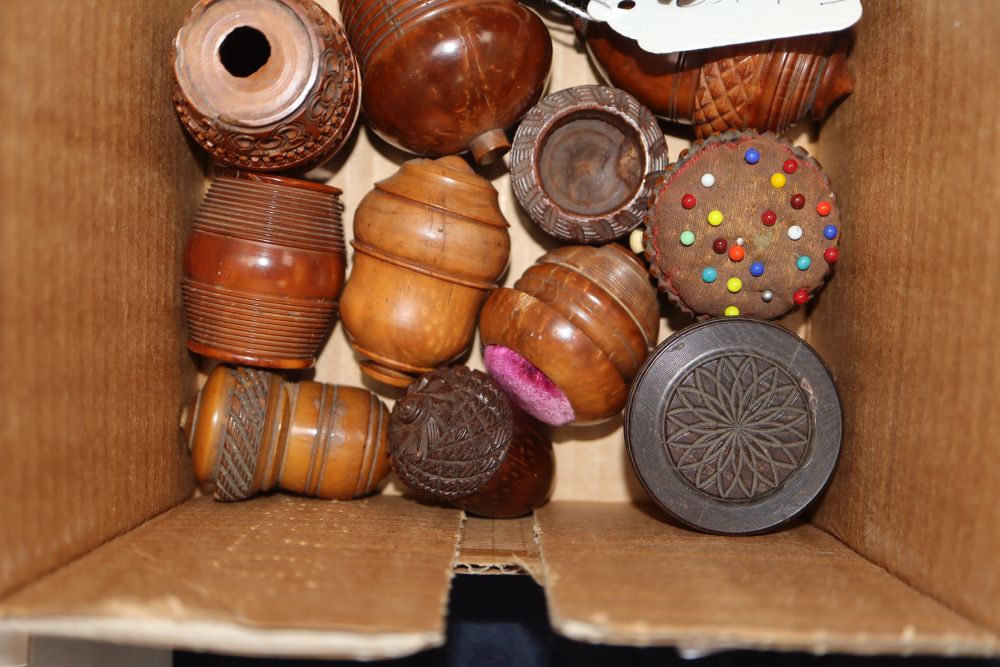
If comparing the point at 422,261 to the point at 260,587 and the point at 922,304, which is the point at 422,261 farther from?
the point at 922,304

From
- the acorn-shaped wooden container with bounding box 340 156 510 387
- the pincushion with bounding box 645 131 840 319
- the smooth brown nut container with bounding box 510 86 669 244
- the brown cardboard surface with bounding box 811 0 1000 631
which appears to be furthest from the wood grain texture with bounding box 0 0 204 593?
the brown cardboard surface with bounding box 811 0 1000 631

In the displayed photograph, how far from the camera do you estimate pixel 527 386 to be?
1528mm

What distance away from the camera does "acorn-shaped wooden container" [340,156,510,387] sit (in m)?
1.52

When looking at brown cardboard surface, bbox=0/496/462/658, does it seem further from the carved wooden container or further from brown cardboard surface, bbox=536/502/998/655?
the carved wooden container

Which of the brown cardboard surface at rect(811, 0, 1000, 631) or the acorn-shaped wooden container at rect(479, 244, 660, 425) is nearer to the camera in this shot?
the brown cardboard surface at rect(811, 0, 1000, 631)

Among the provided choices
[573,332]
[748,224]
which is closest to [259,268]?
[573,332]

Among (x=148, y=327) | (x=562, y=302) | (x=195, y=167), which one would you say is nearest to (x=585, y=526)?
(x=562, y=302)

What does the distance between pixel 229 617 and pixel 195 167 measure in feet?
3.61

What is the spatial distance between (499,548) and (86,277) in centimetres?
89

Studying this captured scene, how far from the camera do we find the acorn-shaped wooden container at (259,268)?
1505mm

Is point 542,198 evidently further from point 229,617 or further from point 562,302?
point 229,617

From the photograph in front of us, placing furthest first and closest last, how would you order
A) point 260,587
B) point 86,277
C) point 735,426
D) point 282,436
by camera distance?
point 282,436
point 735,426
point 86,277
point 260,587

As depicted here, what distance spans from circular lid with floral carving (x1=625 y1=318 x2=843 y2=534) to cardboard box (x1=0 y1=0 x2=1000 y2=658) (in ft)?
0.25

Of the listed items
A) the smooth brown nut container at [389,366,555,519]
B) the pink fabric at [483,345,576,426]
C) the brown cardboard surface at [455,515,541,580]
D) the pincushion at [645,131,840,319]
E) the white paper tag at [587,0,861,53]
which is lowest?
the brown cardboard surface at [455,515,541,580]
